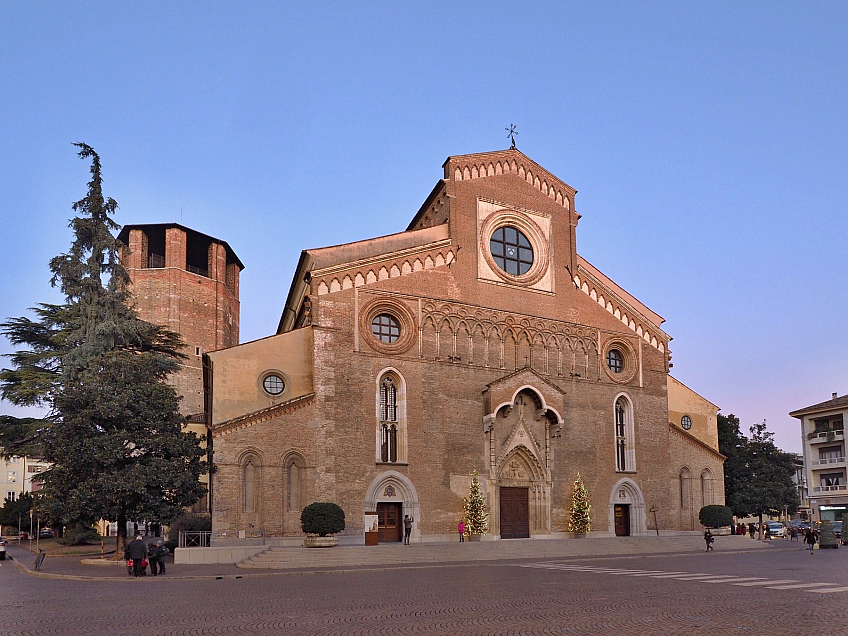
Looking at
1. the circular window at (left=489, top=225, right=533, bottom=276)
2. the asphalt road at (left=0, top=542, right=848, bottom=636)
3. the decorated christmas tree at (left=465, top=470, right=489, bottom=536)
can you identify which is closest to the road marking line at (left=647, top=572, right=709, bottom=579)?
the asphalt road at (left=0, top=542, right=848, bottom=636)

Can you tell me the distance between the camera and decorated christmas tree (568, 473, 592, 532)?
3516 cm

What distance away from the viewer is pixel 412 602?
→ 15.0 m

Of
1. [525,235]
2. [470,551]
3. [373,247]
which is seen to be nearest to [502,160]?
[525,235]

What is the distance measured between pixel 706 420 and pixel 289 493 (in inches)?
970

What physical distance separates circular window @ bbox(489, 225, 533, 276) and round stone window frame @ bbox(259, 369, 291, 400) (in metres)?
11.4

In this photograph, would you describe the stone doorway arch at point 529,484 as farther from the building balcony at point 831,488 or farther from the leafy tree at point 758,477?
the building balcony at point 831,488

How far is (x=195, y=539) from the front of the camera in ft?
95.8

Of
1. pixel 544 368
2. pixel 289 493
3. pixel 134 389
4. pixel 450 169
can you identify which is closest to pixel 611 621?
pixel 289 493

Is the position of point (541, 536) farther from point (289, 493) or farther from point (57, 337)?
point (57, 337)

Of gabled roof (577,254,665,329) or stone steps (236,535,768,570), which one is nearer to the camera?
stone steps (236,535,768,570)

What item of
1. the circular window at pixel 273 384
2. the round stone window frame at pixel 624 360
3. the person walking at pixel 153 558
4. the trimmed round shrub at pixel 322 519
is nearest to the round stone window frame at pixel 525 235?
the round stone window frame at pixel 624 360

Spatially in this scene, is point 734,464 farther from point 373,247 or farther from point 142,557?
point 142,557

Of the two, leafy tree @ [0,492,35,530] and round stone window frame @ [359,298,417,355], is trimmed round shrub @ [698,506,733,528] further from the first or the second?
leafy tree @ [0,492,35,530]

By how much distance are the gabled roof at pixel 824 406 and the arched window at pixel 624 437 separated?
123 ft
